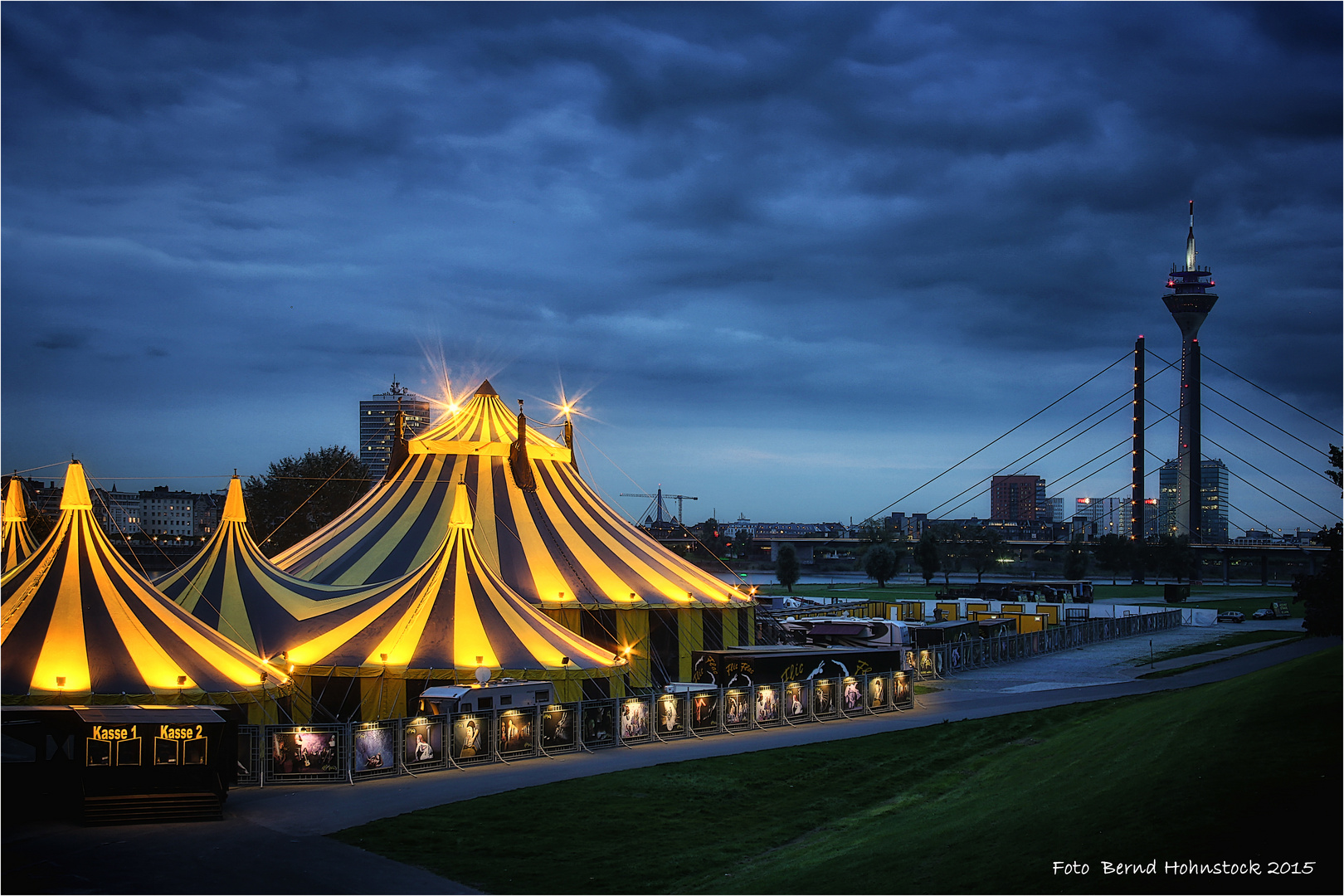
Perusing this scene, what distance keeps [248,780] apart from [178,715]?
1691mm

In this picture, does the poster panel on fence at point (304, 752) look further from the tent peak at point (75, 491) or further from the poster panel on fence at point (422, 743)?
the tent peak at point (75, 491)

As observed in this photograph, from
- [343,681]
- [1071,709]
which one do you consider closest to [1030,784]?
[1071,709]

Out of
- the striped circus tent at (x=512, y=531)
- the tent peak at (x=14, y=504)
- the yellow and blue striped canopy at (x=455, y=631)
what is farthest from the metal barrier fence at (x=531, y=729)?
the tent peak at (x=14, y=504)

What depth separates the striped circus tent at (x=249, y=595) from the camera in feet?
61.2

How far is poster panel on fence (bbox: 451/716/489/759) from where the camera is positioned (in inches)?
612

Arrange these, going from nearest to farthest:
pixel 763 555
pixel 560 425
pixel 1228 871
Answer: pixel 1228 871
pixel 560 425
pixel 763 555

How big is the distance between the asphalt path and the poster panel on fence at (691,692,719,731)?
14.8 inches

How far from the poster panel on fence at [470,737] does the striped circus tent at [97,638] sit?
261 centimetres

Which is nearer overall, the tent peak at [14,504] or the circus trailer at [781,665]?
the tent peak at [14,504]

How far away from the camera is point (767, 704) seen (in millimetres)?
19078

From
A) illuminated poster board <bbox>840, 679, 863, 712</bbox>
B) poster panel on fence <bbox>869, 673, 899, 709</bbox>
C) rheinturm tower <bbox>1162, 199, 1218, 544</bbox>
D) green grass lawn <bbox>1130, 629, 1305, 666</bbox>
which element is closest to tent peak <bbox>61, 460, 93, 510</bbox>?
illuminated poster board <bbox>840, 679, 863, 712</bbox>

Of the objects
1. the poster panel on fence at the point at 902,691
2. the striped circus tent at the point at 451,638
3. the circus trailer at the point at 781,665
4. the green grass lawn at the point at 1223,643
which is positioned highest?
the striped circus tent at the point at 451,638

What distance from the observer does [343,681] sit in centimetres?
1734

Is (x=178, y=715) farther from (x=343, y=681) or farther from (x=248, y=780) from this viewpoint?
(x=343, y=681)
